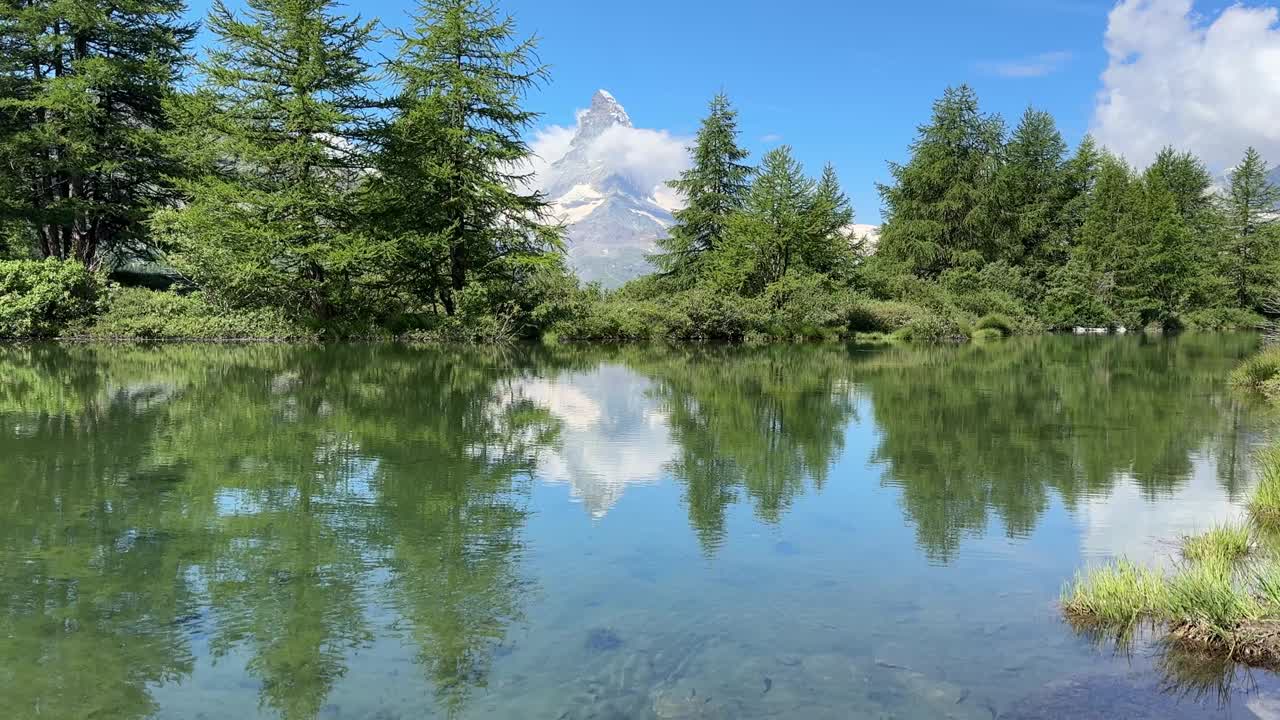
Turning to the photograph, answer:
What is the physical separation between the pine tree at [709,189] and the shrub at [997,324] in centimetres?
1338

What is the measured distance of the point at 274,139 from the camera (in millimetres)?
28281

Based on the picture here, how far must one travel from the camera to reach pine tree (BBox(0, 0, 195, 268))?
29.5 m

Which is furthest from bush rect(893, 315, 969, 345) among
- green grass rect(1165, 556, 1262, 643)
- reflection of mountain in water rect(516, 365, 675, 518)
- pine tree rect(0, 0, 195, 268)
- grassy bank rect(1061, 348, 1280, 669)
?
green grass rect(1165, 556, 1262, 643)

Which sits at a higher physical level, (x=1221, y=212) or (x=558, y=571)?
(x=1221, y=212)

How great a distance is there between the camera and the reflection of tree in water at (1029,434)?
7828mm

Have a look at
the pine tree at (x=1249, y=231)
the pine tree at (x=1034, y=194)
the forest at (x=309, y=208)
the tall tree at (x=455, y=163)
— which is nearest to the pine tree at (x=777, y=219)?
the forest at (x=309, y=208)

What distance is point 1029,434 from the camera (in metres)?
11.5

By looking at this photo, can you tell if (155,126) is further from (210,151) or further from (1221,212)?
(1221,212)

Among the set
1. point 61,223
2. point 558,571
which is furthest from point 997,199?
point 558,571

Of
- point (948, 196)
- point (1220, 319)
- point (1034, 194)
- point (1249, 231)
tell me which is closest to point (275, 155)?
point (948, 196)

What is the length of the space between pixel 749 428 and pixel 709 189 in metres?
32.5

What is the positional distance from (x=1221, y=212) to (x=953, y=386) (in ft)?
190

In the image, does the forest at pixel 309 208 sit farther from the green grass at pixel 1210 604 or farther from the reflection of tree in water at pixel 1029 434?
the green grass at pixel 1210 604

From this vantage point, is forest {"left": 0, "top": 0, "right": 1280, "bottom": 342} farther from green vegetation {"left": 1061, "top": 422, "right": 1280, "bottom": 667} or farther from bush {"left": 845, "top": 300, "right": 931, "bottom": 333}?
green vegetation {"left": 1061, "top": 422, "right": 1280, "bottom": 667}
